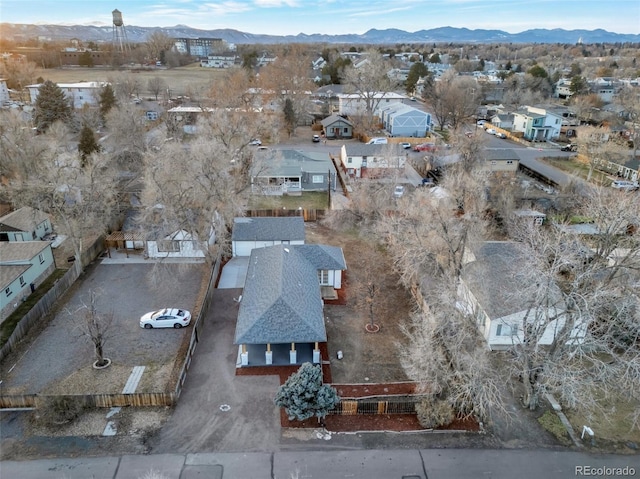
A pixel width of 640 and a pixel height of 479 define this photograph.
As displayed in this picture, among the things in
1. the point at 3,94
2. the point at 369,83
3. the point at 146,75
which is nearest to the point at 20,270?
the point at 369,83

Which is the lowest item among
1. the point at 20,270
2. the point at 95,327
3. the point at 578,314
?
the point at 95,327

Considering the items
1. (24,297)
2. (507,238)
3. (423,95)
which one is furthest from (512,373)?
(423,95)

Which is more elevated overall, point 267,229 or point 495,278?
point 495,278

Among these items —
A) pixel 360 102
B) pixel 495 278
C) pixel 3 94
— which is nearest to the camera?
pixel 495 278

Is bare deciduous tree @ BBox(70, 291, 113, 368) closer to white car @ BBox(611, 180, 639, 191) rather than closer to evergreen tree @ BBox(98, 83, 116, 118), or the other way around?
evergreen tree @ BBox(98, 83, 116, 118)

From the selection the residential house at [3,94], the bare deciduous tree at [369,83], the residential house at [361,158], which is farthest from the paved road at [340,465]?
the residential house at [3,94]

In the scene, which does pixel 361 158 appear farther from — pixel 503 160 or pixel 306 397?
pixel 306 397

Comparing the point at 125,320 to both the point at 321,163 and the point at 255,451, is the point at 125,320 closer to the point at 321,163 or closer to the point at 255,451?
the point at 255,451

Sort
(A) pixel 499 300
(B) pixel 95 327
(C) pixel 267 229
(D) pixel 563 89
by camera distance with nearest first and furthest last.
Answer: (B) pixel 95 327
(A) pixel 499 300
(C) pixel 267 229
(D) pixel 563 89
